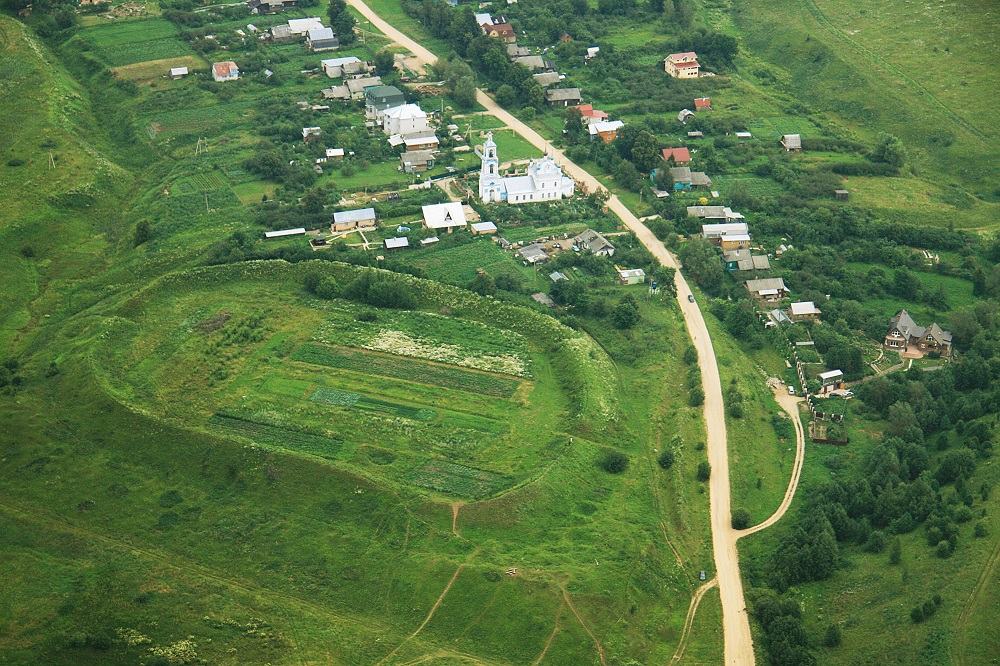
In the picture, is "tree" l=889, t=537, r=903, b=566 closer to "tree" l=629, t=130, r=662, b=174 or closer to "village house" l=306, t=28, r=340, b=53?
"tree" l=629, t=130, r=662, b=174

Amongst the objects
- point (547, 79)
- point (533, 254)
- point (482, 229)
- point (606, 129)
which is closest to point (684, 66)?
point (547, 79)

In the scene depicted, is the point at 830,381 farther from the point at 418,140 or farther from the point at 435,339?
the point at 418,140

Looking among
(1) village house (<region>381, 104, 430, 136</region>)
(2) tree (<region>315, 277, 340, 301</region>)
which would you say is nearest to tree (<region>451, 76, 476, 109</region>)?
(1) village house (<region>381, 104, 430, 136</region>)

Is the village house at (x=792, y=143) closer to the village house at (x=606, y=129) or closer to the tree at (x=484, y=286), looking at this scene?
the village house at (x=606, y=129)

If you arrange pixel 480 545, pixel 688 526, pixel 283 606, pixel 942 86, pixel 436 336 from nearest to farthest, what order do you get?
1. pixel 283 606
2. pixel 480 545
3. pixel 688 526
4. pixel 436 336
5. pixel 942 86

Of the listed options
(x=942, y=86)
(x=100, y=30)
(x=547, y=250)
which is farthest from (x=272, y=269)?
(x=942, y=86)

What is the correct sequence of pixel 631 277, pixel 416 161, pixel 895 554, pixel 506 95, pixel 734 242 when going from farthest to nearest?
pixel 506 95
pixel 416 161
pixel 734 242
pixel 631 277
pixel 895 554

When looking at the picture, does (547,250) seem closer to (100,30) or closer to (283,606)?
(283,606)
